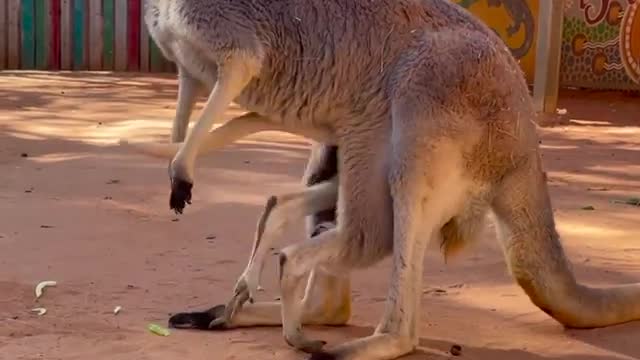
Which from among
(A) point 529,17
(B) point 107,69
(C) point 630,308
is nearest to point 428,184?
(C) point 630,308

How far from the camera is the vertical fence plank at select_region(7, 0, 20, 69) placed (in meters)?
16.1

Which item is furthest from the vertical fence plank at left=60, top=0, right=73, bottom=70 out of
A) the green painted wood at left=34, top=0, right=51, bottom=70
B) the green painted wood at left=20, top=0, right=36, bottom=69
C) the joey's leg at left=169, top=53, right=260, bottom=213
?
the joey's leg at left=169, top=53, right=260, bottom=213

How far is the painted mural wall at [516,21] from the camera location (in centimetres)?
1521

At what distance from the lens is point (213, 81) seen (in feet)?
14.4

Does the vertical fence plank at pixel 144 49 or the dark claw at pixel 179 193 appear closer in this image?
the dark claw at pixel 179 193

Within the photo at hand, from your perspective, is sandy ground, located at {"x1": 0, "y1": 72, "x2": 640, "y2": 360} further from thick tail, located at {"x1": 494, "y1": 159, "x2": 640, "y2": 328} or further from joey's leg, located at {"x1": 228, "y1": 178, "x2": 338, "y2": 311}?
joey's leg, located at {"x1": 228, "y1": 178, "x2": 338, "y2": 311}

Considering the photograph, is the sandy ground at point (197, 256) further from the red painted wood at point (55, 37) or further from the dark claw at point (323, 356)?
the red painted wood at point (55, 37)

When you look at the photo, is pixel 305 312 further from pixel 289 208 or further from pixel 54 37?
pixel 54 37

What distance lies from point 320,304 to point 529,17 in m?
11.2

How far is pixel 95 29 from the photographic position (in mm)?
16188

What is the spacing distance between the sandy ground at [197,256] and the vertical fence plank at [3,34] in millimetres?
5967

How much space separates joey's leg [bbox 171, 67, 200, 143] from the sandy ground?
750mm

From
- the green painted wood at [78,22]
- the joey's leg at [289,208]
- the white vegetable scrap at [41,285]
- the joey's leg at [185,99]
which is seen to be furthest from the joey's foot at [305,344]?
the green painted wood at [78,22]

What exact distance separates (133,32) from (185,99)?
11.9 metres
